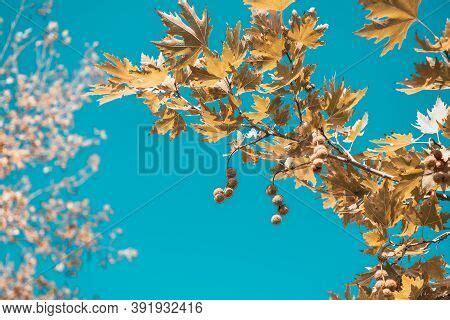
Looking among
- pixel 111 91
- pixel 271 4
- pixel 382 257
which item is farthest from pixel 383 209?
pixel 111 91

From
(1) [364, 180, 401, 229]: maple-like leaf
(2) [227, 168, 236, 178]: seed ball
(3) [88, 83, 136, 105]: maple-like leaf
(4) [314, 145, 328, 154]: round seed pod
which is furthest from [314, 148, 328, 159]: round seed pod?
(3) [88, 83, 136, 105]: maple-like leaf

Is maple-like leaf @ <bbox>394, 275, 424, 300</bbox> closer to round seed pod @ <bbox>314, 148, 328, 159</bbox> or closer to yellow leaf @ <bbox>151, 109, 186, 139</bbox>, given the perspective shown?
round seed pod @ <bbox>314, 148, 328, 159</bbox>

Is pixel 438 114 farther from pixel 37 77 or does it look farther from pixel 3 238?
pixel 37 77

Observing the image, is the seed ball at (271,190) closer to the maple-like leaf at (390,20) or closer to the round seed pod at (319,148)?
the round seed pod at (319,148)

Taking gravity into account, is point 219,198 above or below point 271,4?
below

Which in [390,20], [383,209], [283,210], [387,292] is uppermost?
[390,20]

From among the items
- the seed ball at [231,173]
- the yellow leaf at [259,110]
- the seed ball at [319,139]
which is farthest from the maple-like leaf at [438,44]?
the seed ball at [231,173]

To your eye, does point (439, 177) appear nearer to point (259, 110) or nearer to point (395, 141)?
point (395, 141)
